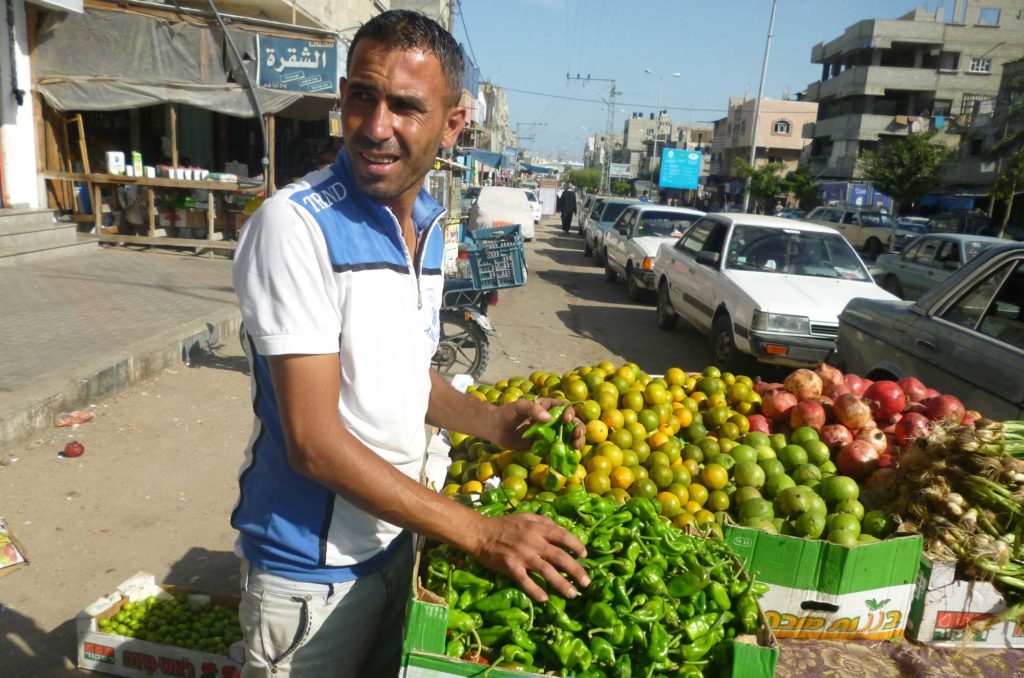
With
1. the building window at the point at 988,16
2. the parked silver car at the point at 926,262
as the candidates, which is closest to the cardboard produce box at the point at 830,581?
the parked silver car at the point at 926,262

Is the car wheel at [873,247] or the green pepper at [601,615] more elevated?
the green pepper at [601,615]

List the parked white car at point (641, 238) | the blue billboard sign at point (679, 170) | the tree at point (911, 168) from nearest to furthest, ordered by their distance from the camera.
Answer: the parked white car at point (641, 238), the tree at point (911, 168), the blue billboard sign at point (679, 170)

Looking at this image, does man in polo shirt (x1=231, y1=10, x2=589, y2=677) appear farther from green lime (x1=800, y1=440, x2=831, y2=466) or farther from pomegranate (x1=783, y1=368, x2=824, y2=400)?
pomegranate (x1=783, y1=368, x2=824, y2=400)

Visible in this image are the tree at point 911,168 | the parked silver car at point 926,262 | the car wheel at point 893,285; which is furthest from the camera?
the tree at point 911,168

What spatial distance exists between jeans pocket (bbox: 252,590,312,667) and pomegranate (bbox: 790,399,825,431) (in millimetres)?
2910

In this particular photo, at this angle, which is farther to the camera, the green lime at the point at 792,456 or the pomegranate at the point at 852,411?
the pomegranate at the point at 852,411

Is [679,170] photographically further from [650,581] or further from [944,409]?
[650,581]

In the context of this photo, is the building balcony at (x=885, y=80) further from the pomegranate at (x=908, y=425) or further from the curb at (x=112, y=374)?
the pomegranate at (x=908, y=425)

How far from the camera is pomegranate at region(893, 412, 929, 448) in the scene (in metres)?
3.59

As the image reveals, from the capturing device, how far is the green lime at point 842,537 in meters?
2.76

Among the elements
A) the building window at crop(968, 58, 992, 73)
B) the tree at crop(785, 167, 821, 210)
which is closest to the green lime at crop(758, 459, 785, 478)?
the tree at crop(785, 167, 821, 210)

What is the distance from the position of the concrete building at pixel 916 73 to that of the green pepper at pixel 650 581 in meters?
54.7

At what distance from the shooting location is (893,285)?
48.0 ft

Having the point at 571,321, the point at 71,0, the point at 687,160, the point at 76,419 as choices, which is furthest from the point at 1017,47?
the point at 76,419
